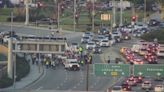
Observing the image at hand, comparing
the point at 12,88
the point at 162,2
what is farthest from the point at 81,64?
the point at 162,2

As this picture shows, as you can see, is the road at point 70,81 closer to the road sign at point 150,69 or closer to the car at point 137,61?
the road sign at point 150,69

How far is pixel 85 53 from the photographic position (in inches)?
4188

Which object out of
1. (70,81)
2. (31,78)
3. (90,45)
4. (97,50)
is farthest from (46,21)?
(70,81)

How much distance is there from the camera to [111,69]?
74.4 metres

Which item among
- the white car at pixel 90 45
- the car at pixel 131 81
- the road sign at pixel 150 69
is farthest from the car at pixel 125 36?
the road sign at pixel 150 69

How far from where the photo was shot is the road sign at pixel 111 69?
244 feet

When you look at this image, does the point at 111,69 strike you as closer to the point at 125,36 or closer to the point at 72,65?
the point at 72,65

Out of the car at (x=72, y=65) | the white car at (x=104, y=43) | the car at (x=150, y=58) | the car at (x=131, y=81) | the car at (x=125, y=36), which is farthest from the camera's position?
the car at (x=125, y=36)

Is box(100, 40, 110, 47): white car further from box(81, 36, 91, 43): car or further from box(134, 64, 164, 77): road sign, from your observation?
box(134, 64, 164, 77): road sign

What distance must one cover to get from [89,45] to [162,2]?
38.1 meters

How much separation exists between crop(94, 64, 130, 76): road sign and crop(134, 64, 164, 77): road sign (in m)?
1.07

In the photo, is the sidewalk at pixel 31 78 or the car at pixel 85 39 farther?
the car at pixel 85 39

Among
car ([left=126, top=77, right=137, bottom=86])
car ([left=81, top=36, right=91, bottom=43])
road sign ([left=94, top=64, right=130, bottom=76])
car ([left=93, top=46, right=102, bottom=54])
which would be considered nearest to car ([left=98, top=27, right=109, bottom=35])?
car ([left=81, top=36, right=91, bottom=43])

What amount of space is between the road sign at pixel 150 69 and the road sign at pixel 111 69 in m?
1.07
